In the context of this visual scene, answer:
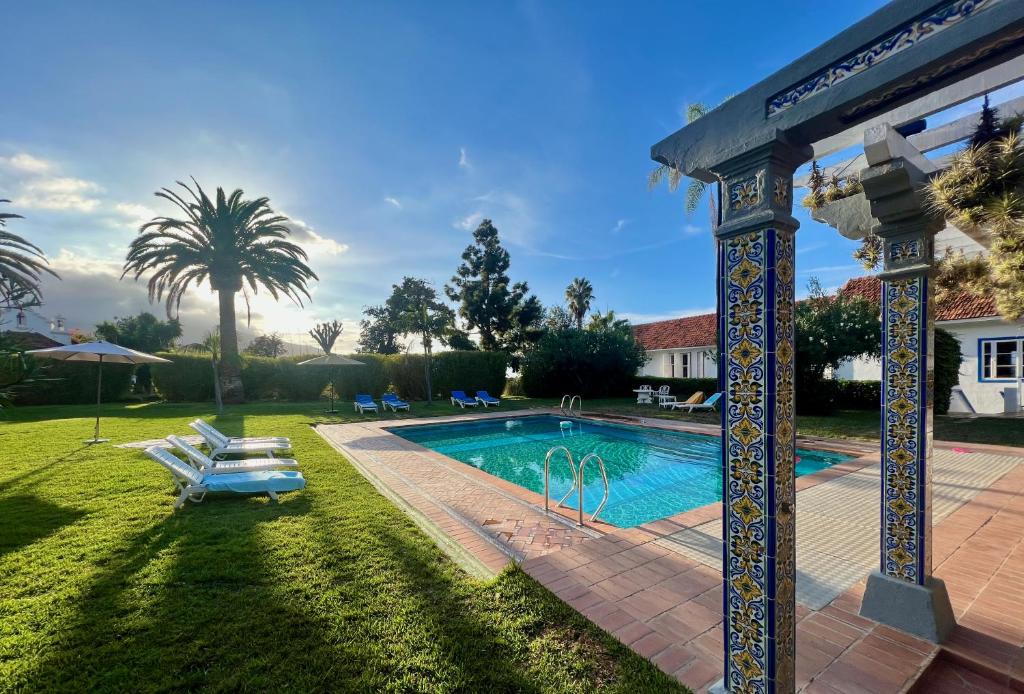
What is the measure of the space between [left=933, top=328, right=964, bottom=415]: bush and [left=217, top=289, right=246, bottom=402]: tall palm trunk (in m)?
27.5

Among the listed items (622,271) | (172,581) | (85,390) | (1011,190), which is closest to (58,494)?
(172,581)

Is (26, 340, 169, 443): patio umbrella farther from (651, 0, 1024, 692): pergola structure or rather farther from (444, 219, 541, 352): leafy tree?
(444, 219, 541, 352): leafy tree

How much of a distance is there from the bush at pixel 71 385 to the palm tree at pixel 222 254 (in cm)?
414

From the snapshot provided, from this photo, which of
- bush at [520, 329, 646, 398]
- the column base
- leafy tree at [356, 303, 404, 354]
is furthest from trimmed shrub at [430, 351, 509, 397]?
the column base

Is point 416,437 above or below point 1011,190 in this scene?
below

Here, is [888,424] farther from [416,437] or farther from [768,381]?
[416,437]

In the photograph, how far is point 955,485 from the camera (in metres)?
6.25

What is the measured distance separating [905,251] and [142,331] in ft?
163

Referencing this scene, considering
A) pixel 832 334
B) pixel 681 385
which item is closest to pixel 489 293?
pixel 681 385

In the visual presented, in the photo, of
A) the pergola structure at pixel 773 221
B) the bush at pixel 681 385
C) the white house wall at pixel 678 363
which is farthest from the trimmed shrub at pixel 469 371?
the pergola structure at pixel 773 221

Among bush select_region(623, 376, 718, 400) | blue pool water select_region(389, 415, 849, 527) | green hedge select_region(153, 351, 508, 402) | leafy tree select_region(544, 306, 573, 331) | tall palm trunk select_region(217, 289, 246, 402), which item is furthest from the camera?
leafy tree select_region(544, 306, 573, 331)

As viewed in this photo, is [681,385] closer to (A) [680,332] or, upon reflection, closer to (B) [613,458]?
(A) [680,332]

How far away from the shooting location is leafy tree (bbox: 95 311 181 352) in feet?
108

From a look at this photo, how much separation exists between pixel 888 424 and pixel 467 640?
3361 millimetres
